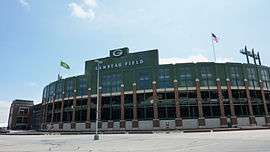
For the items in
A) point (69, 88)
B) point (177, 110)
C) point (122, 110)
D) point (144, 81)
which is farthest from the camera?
point (69, 88)

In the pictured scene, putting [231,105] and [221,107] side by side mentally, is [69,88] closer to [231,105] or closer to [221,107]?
[221,107]

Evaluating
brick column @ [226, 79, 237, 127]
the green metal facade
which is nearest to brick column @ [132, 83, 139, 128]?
the green metal facade

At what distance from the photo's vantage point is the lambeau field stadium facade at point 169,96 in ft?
184

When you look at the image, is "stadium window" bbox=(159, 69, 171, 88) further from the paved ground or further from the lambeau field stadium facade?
the paved ground

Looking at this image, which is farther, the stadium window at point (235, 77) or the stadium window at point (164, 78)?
the stadium window at point (164, 78)

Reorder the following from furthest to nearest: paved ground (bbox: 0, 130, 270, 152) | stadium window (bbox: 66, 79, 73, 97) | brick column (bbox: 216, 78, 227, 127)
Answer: stadium window (bbox: 66, 79, 73, 97) → brick column (bbox: 216, 78, 227, 127) → paved ground (bbox: 0, 130, 270, 152)

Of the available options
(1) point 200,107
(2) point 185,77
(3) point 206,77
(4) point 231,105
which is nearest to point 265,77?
(4) point 231,105

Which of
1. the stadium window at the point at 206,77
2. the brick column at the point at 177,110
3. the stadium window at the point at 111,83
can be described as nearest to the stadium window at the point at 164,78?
the brick column at the point at 177,110

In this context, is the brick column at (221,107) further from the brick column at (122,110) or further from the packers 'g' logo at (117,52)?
the packers 'g' logo at (117,52)

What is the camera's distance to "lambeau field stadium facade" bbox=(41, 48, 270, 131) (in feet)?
184

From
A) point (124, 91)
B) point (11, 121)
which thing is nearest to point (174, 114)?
point (124, 91)

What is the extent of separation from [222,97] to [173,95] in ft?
39.1

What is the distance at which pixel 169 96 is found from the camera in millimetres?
58156

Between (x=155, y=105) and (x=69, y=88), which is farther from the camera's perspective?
(x=69, y=88)
